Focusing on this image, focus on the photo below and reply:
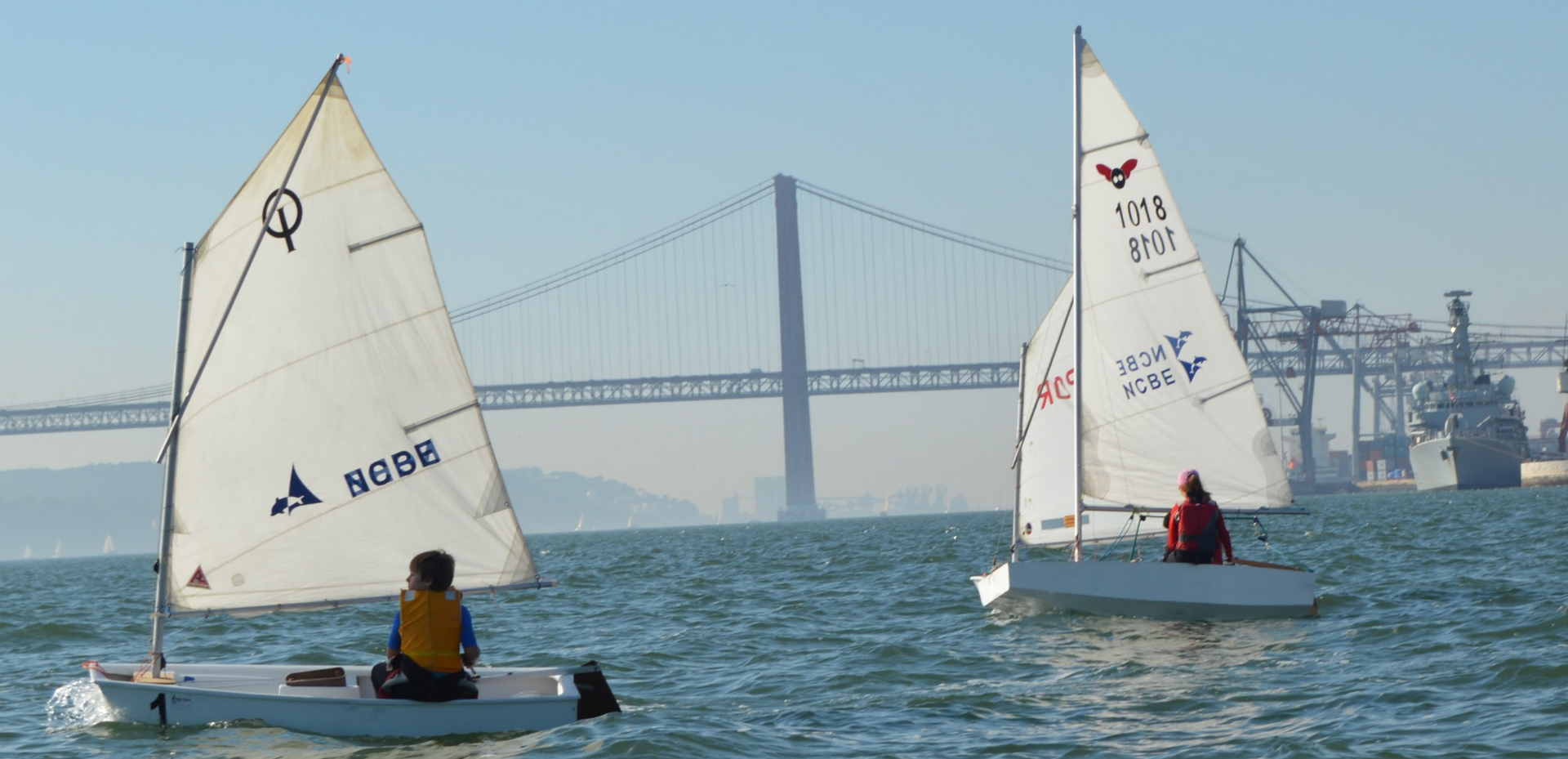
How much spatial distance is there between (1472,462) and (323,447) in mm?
85494

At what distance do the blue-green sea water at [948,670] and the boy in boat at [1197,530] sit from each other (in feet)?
1.80

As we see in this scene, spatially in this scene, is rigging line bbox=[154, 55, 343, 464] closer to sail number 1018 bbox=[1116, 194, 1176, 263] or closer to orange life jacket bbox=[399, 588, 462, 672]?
orange life jacket bbox=[399, 588, 462, 672]

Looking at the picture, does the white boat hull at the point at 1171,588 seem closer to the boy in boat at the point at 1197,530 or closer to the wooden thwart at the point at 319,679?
the boy in boat at the point at 1197,530

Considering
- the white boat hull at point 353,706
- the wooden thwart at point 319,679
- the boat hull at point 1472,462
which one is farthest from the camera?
the boat hull at point 1472,462

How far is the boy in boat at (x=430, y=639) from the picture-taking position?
7965mm

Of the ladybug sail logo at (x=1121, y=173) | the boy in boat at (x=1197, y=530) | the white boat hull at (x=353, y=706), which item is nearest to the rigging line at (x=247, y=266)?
the white boat hull at (x=353, y=706)

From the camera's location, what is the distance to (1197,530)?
12.9m

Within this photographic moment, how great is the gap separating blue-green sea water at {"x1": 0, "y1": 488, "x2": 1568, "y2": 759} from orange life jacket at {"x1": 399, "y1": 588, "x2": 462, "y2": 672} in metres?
0.47

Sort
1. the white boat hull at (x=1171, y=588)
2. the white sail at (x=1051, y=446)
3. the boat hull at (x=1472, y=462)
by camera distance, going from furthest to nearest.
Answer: the boat hull at (x=1472, y=462) → the white sail at (x=1051, y=446) → the white boat hull at (x=1171, y=588)

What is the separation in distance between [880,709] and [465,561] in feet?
8.27

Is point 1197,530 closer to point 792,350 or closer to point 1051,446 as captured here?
point 1051,446

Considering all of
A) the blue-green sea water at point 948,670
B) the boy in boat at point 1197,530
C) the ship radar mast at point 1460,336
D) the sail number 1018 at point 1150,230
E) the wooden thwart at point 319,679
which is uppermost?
the ship radar mast at point 1460,336

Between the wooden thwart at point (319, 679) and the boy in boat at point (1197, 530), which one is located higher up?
the boy in boat at point (1197, 530)

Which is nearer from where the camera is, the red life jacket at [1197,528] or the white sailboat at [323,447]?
the white sailboat at [323,447]
